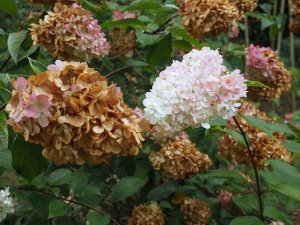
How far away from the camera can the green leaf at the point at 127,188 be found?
1560mm

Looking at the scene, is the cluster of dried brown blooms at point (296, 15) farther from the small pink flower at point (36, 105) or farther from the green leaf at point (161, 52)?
the small pink flower at point (36, 105)

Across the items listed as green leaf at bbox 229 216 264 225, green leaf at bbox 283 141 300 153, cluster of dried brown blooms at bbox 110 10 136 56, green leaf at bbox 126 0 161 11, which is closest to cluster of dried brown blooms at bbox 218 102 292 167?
green leaf at bbox 283 141 300 153

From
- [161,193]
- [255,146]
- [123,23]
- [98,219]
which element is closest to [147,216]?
[161,193]

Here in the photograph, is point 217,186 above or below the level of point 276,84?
below

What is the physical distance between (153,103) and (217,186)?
→ 93cm

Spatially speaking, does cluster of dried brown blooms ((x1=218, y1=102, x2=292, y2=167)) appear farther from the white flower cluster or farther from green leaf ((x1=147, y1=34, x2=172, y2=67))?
the white flower cluster

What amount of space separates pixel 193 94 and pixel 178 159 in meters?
0.53

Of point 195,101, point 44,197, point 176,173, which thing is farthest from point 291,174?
point 44,197

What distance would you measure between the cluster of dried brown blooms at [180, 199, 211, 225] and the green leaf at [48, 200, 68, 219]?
539 millimetres

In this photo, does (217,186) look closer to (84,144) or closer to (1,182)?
(1,182)

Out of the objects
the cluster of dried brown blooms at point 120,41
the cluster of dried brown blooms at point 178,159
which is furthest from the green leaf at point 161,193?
the cluster of dried brown blooms at point 120,41

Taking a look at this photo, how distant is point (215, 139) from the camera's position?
1.97m

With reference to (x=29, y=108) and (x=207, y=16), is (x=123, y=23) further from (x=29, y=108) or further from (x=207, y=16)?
(x=29, y=108)

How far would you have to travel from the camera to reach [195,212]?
1.73 meters
